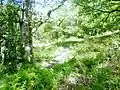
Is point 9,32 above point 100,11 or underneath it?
underneath

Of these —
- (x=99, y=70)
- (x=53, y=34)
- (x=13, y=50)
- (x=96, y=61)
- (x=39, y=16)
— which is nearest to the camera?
(x=99, y=70)

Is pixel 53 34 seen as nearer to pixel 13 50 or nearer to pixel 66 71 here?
pixel 13 50

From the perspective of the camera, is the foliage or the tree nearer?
the foliage

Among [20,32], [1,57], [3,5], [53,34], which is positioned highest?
[3,5]

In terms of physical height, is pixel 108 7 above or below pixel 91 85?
above

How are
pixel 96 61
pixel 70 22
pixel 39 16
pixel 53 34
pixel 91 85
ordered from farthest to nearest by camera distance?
pixel 70 22 < pixel 53 34 < pixel 39 16 < pixel 96 61 < pixel 91 85

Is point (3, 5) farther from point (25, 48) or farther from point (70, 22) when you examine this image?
point (70, 22)

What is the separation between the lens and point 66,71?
1112 cm

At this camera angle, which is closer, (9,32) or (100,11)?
(9,32)

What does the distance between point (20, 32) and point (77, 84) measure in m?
7.51

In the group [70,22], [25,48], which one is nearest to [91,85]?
[25,48]

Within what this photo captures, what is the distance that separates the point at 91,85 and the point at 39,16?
9.51 metres

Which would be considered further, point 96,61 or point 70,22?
A: point 70,22

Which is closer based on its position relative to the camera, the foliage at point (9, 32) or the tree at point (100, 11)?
the foliage at point (9, 32)
